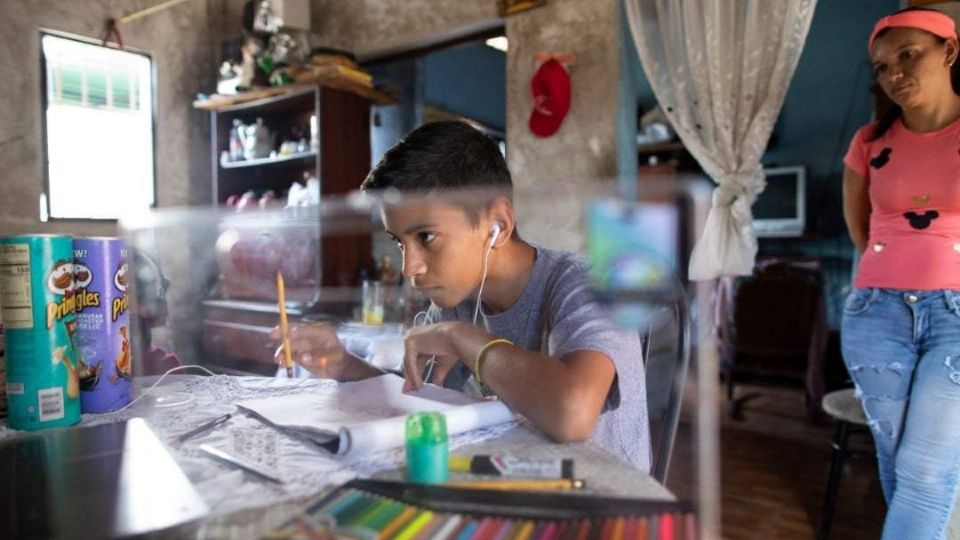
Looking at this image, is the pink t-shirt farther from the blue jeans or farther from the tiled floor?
the tiled floor

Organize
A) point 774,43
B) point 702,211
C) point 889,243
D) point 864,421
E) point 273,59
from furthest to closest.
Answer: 1. point 273,59
2. point 702,211
3. point 774,43
4. point 864,421
5. point 889,243

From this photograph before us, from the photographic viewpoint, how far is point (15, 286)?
0.70 meters

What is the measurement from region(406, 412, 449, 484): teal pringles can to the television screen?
4963 millimetres

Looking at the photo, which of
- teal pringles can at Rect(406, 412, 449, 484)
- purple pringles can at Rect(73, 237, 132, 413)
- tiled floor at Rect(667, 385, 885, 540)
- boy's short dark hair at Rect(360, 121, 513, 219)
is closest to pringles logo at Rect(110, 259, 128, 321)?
purple pringles can at Rect(73, 237, 132, 413)

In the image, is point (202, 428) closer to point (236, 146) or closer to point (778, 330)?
point (236, 146)

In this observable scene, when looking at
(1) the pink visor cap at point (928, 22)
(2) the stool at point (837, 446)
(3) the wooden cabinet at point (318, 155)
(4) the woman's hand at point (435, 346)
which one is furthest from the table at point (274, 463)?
(3) the wooden cabinet at point (318, 155)

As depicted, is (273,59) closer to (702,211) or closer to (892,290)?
(702,211)

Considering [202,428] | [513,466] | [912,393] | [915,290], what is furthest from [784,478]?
[202,428]

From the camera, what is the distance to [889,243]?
152 cm

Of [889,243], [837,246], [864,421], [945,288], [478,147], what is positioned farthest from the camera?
[837,246]

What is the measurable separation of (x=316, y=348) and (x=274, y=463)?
372 millimetres

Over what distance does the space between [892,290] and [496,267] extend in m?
1.10

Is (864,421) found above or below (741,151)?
below

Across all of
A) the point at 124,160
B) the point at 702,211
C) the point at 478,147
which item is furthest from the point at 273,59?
the point at 478,147
